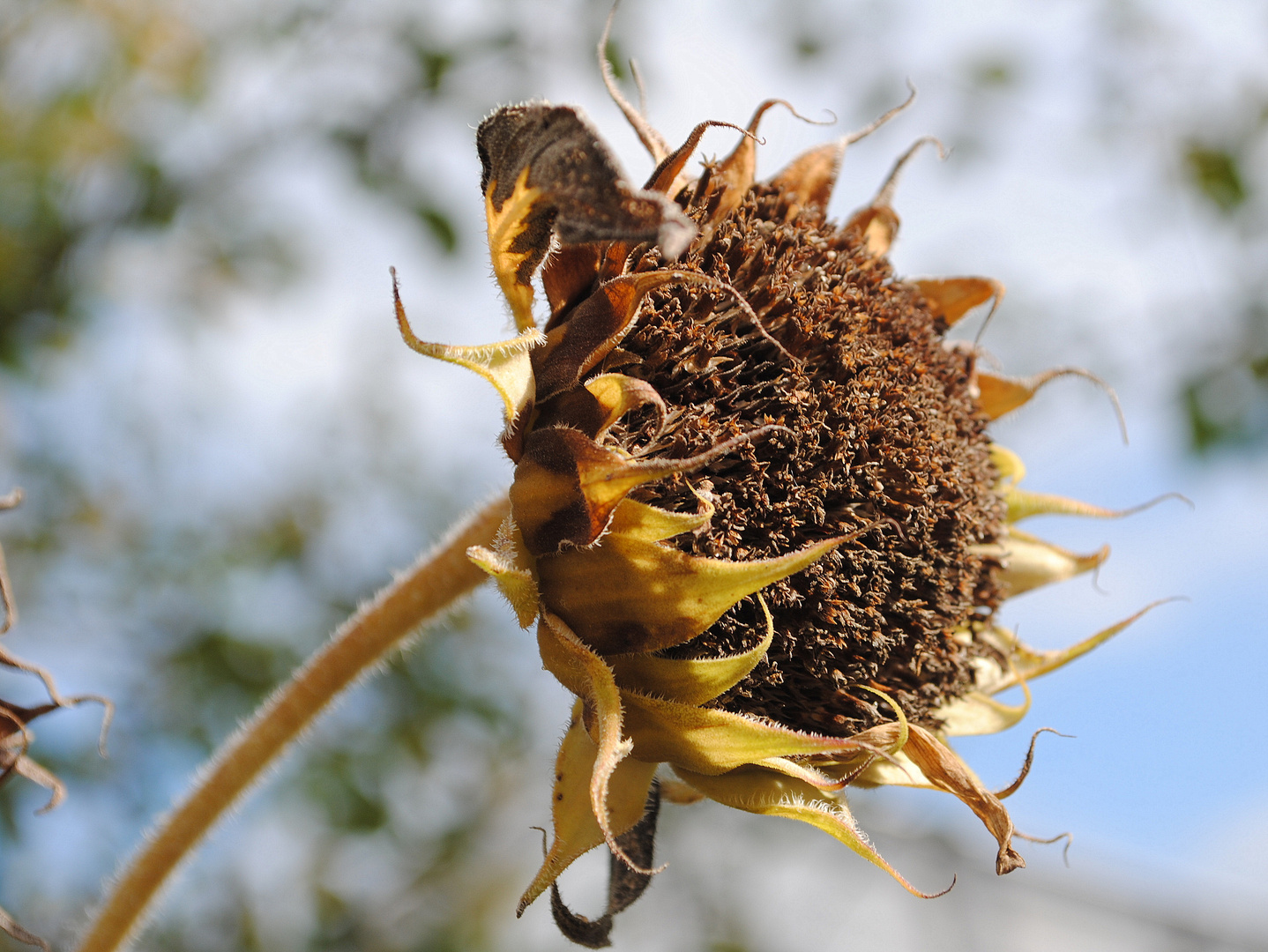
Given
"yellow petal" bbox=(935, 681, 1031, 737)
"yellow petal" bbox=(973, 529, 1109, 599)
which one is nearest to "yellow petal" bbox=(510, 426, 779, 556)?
"yellow petal" bbox=(935, 681, 1031, 737)

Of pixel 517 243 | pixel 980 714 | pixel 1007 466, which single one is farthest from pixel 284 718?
pixel 1007 466

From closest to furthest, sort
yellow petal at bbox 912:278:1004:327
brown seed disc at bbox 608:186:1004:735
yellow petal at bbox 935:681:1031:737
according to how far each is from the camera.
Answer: brown seed disc at bbox 608:186:1004:735, yellow petal at bbox 935:681:1031:737, yellow petal at bbox 912:278:1004:327

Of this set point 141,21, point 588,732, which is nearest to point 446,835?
point 588,732

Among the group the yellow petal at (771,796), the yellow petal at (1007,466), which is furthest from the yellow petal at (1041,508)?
the yellow petal at (771,796)

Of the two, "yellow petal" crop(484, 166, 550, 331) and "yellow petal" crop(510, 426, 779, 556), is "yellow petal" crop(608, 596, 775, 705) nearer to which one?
"yellow petal" crop(510, 426, 779, 556)

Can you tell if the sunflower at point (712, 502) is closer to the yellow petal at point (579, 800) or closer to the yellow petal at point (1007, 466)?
the yellow petal at point (579, 800)

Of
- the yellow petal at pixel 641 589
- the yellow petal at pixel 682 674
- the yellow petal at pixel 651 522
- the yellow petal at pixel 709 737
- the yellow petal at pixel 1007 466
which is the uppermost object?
the yellow petal at pixel 651 522

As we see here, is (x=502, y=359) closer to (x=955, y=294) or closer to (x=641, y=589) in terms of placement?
(x=641, y=589)

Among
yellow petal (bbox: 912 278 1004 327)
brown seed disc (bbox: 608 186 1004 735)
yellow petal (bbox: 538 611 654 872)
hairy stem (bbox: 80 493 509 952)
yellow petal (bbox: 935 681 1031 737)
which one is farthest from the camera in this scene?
yellow petal (bbox: 912 278 1004 327)
